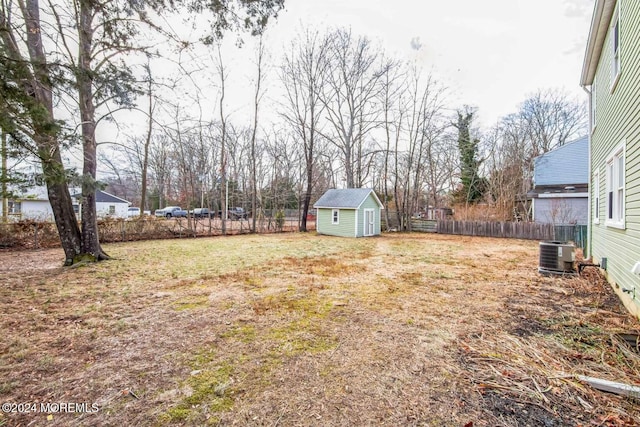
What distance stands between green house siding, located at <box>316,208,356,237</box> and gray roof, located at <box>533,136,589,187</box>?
10.5 meters

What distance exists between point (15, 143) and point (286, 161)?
1901cm

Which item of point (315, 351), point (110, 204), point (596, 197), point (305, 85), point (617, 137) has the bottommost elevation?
point (315, 351)

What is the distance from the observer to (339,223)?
16406mm

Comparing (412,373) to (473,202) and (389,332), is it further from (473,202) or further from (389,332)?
(473,202)

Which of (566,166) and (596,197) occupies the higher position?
(566,166)

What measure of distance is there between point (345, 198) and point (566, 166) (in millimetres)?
11905

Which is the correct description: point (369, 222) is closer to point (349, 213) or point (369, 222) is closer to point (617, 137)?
point (349, 213)

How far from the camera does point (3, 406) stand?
2.02 m

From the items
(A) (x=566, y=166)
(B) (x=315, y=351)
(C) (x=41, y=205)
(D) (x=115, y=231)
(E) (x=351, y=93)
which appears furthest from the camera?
(E) (x=351, y=93)

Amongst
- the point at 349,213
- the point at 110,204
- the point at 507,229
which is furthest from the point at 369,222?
the point at 110,204

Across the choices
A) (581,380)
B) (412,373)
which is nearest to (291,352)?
(412,373)

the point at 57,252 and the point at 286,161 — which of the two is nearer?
the point at 57,252

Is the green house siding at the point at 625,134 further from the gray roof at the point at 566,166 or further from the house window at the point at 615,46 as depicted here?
the gray roof at the point at 566,166

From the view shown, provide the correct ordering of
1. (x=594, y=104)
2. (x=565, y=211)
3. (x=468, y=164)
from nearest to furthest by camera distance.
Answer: (x=594, y=104) < (x=565, y=211) < (x=468, y=164)
